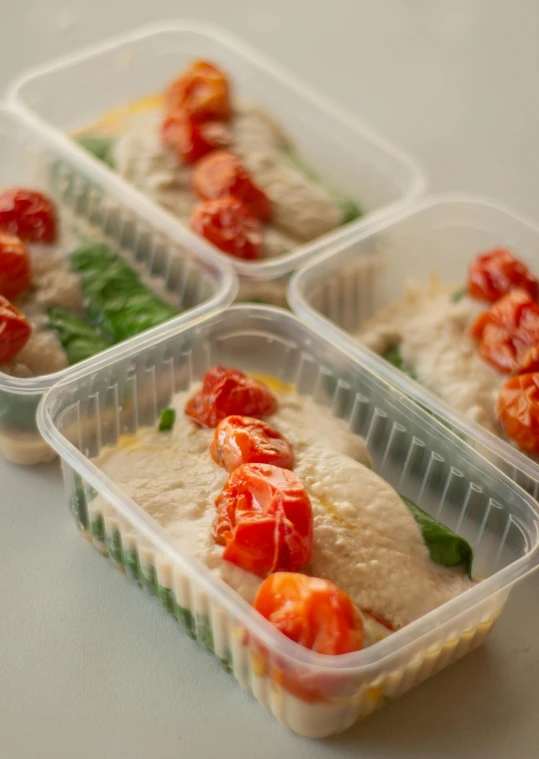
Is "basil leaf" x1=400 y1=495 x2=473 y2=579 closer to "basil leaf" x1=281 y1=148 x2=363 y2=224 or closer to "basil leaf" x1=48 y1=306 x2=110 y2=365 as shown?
"basil leaf" x1=48 y1=306 x2=110 y2=365

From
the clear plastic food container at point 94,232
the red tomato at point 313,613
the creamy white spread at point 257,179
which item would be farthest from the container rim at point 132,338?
the red tomato at point 313,613

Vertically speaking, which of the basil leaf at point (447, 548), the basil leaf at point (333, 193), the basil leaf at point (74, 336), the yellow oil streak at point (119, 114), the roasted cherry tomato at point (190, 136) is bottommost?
the basil leaf at point (447, 548)

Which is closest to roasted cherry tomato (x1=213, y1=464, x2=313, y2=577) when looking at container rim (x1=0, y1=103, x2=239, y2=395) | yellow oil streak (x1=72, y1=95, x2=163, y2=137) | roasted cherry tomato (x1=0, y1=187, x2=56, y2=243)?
container rim (x1=0, y1=103, x2=239, y2=395)

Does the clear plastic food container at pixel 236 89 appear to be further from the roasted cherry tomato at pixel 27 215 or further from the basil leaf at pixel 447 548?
the basil leaf at pixel 447 548

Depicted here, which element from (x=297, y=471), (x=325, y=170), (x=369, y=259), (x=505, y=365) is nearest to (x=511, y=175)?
(x=325, y=170)

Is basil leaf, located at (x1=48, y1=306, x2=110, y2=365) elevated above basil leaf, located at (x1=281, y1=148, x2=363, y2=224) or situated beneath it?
situated beneath

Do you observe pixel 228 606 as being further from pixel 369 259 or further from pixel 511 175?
pixel 511 175
